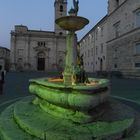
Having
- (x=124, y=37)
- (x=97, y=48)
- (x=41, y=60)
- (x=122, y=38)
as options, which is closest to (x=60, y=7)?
(x=41, y=60)

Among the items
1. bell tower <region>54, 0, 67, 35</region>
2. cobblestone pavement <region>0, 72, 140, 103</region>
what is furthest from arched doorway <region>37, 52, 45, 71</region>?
cobblestone pavement <region>0, 72, 140, 103</region>

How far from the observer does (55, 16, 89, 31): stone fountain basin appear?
375 inches

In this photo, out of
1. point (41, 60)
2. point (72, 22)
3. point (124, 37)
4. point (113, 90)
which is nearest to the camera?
point (72, 22)

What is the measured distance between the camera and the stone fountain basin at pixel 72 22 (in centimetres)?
953

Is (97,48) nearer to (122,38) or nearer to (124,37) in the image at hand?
(122,38)

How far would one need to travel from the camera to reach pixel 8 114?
7.39 metres

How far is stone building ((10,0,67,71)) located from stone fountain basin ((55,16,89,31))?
199 ft

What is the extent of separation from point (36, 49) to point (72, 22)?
63.3 m

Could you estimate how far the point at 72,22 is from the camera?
967cm

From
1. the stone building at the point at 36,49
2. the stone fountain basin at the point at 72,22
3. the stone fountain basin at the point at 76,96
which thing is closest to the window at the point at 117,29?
the stone fountain basin at the point at 72,22

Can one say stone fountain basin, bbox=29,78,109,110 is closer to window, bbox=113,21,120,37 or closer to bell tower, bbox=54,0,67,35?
window, bbox=113,21,120,37

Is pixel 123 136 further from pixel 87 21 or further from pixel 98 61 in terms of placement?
pixel 98 61

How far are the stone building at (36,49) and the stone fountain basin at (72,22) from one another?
60775 mm

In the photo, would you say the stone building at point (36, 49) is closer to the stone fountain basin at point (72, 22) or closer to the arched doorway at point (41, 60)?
the arched doorway at point (41, 60)
